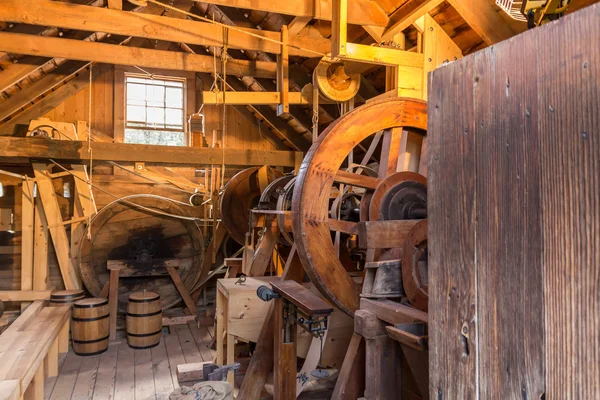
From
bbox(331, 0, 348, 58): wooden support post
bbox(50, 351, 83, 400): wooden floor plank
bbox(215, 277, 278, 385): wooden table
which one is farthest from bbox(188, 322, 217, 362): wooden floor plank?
bbox(331, 0, 348, 58): wooden support post

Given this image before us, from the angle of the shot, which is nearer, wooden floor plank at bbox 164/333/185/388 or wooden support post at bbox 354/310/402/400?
wooden support post at bbox 354/310/402/400

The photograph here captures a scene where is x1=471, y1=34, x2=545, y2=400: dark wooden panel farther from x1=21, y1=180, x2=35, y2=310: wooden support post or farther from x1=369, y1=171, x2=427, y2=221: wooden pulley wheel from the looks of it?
x1=21, y1=180, x2=35, y2=310: wooden support post

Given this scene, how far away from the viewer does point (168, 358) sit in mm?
4363

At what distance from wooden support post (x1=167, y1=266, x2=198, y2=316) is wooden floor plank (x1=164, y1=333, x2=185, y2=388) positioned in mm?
406

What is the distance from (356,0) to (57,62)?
3608 mm

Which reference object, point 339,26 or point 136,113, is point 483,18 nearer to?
point 339,26

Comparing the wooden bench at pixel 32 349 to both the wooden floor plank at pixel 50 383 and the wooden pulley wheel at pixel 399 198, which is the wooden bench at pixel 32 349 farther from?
the wooden pulley wheel at pixel 399 198

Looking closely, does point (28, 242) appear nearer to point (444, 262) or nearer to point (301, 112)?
point (301, 112)

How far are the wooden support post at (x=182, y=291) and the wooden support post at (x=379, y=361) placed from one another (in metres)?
4.10

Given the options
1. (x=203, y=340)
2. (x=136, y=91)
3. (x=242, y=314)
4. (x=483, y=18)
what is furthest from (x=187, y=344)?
(x=483, y=18)

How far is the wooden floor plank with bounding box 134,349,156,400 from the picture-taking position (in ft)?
11.6

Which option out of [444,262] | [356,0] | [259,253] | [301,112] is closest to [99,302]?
[259,253]

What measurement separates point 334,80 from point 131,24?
1.66m

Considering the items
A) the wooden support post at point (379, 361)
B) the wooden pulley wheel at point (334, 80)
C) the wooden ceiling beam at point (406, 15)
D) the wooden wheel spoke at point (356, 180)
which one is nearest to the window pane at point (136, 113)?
the wooden pulley wheel at point (334, 80)
